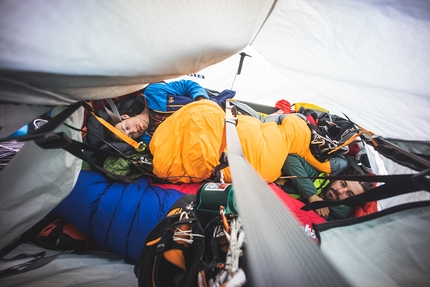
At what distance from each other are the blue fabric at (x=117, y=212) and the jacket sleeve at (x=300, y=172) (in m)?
0.67

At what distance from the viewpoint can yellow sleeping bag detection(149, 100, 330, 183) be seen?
80 centimetres

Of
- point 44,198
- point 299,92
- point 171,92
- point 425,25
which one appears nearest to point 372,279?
point 425,25

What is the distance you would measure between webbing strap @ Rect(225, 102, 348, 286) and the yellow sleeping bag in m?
0.57

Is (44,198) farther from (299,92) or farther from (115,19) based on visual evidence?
(299,92)

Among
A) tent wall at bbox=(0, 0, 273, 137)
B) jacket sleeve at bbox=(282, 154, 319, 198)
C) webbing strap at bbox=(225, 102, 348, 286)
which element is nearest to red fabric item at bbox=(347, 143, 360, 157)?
jacket sleeve at bbox=(282, 154, 319, 198)

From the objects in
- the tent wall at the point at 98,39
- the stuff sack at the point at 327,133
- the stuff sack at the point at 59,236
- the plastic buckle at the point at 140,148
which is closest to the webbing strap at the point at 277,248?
the tent wall at the point at 98,39

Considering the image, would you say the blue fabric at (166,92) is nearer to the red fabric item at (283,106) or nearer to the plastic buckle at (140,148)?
the plastic buckle at (140,148)

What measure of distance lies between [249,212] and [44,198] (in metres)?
0.63

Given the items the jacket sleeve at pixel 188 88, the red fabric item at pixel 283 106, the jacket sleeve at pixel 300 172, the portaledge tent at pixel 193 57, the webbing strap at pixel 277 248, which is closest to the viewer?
the webbing strap at pixel 277 248

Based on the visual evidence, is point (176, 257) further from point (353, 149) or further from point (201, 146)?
point (353, 149)

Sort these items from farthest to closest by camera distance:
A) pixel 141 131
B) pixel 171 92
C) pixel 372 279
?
pixel 171 92, pixel 141 131, pixel 372 279

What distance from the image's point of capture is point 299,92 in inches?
66.8

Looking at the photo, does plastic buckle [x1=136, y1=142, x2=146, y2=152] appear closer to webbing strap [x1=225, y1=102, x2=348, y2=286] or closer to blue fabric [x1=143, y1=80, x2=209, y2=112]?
blue fabric [x1=143, y1=80, x2=209, y2=112]

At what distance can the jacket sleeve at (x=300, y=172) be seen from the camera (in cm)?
98
